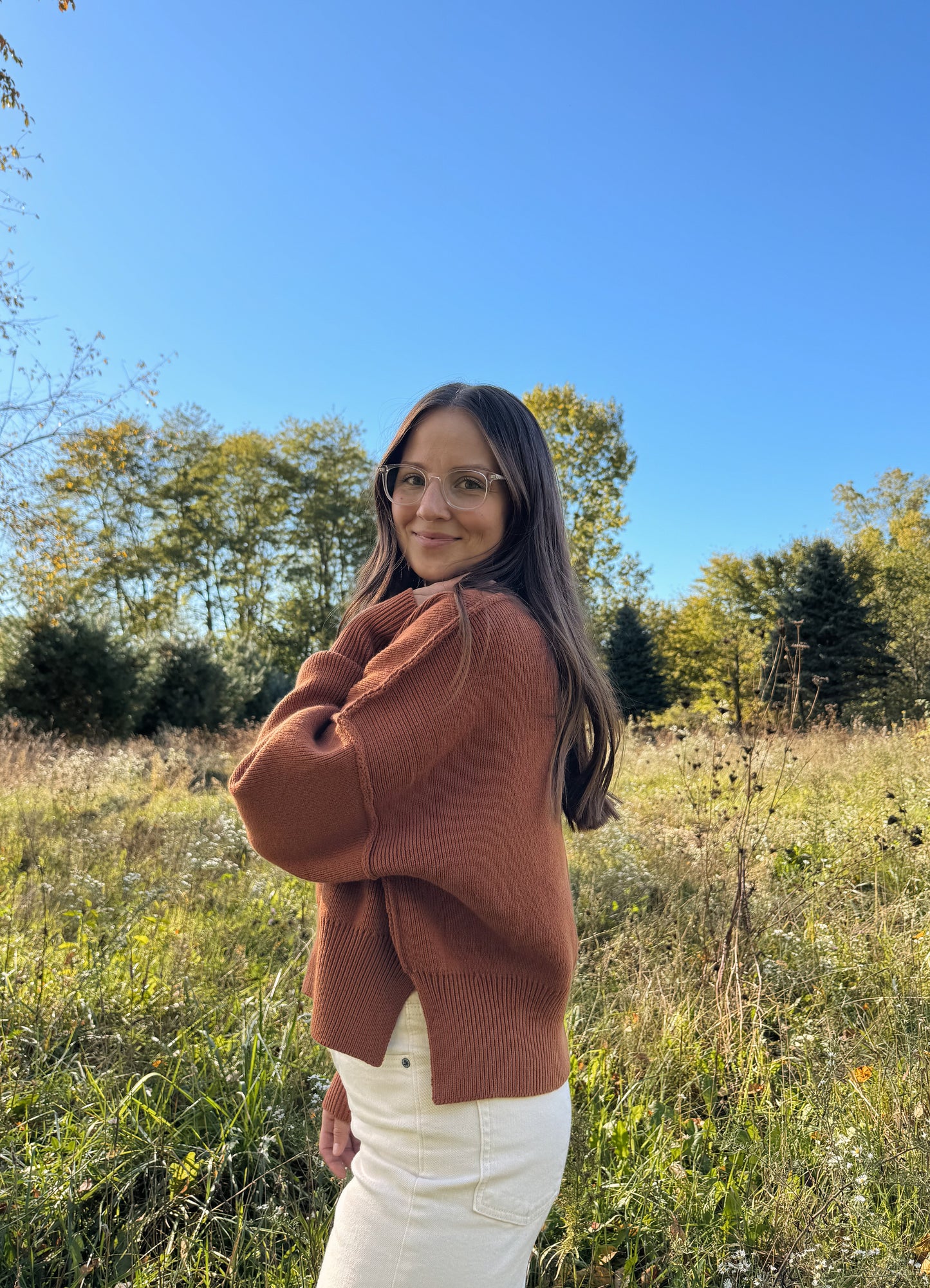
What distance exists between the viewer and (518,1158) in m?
1.12

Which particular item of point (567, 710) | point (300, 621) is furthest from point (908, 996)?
point (300, 621)

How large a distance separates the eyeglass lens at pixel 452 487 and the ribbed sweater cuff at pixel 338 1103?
3.53 feet

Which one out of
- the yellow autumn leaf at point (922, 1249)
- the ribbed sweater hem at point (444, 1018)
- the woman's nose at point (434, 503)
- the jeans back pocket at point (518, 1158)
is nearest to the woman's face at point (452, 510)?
the woman's nose at point (434, 503)

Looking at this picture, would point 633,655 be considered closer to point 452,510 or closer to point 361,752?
point 452,510

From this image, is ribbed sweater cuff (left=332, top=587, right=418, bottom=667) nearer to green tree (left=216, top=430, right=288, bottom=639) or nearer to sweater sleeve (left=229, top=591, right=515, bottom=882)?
sweater sleeve (left=229, top=591, right=515, bottom=882)

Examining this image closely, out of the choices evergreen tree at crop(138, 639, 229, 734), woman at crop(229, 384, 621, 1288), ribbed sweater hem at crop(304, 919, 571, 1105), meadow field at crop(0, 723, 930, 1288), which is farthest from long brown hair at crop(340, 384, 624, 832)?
evergreen tree at crop(138, 639, 229, 734)

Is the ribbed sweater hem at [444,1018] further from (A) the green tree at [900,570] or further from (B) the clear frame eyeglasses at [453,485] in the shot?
(A) the green tree at [900,570]

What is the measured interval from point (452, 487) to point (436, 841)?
0.65 metres

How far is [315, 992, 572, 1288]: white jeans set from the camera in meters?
1.06

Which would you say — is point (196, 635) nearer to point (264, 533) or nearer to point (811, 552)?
point (264, 533)

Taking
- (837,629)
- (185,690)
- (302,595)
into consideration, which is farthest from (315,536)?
(837,629)

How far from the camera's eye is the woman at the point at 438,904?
42.6 inches

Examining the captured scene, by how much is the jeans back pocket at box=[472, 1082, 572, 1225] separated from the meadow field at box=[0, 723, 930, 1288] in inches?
34.9

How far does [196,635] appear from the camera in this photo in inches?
763
